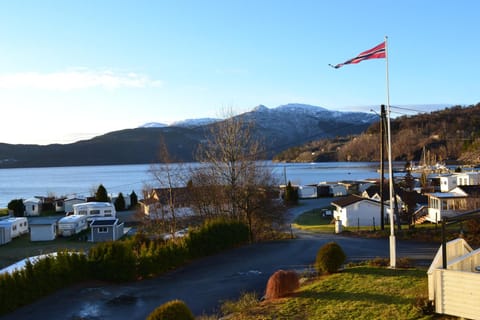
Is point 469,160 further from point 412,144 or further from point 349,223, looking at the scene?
point 349,223

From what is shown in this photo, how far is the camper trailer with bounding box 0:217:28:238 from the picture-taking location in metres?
41.0

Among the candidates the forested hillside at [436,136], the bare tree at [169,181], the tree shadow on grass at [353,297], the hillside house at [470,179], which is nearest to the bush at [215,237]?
the bare tree at [169,181]

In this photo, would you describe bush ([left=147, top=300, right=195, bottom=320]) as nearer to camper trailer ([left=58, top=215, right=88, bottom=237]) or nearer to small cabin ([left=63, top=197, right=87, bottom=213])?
camper trailer ([left=58, top=215, right=88, bottom=237])

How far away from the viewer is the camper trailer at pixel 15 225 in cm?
4097

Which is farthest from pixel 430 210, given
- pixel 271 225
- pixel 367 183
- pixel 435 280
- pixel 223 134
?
pixel 367 183

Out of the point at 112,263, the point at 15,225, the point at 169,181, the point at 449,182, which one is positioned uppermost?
the point at 169,181

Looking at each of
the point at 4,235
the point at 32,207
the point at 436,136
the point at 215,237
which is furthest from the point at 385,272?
the point at 436,136

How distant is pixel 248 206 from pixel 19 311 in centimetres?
1400

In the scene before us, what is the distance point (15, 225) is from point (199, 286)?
3534 centimetres

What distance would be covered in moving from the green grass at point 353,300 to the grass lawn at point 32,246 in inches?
972

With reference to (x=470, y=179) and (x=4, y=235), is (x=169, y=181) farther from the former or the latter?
(x=470, y=179)

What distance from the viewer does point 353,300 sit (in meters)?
9.88

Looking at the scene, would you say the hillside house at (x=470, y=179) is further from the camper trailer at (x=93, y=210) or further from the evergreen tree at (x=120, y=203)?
the evergreen tree at (x=120, y=203)

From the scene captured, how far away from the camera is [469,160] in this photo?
116 metres
